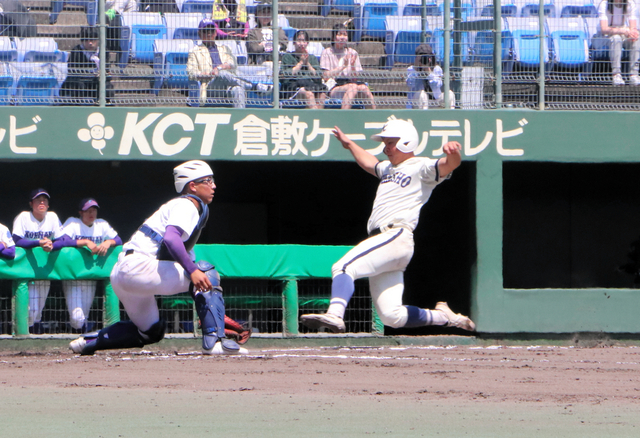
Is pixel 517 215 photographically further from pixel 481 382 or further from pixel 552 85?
pixel 481 382

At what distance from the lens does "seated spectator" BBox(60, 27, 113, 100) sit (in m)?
9.83

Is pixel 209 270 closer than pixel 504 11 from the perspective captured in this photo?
Yes

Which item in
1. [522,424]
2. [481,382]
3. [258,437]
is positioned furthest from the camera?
[481,382]

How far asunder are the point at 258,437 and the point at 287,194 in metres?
8.84

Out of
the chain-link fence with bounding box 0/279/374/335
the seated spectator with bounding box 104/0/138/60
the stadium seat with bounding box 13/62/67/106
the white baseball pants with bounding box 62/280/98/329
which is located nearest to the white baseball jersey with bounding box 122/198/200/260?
the chain-link fence with bounding box 0/279/374/335

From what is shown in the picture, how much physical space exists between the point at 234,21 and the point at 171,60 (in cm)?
83

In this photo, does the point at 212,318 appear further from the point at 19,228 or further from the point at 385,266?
the point at 19,228

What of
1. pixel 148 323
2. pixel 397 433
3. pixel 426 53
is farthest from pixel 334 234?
pixel 397 433

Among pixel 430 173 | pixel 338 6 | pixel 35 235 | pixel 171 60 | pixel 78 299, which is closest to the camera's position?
pixel 430 173

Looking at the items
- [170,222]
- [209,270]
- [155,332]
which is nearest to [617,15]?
[209,270]

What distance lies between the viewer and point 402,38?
407 inches

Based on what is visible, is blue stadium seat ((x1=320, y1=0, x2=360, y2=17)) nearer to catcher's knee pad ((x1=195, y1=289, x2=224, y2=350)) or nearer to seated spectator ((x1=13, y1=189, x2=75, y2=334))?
seated spectator ((x1=13, y1=189, x2=75, y2=334))

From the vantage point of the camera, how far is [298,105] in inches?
400

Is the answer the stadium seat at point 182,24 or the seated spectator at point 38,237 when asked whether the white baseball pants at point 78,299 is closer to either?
the seated spectator at point 38,237
